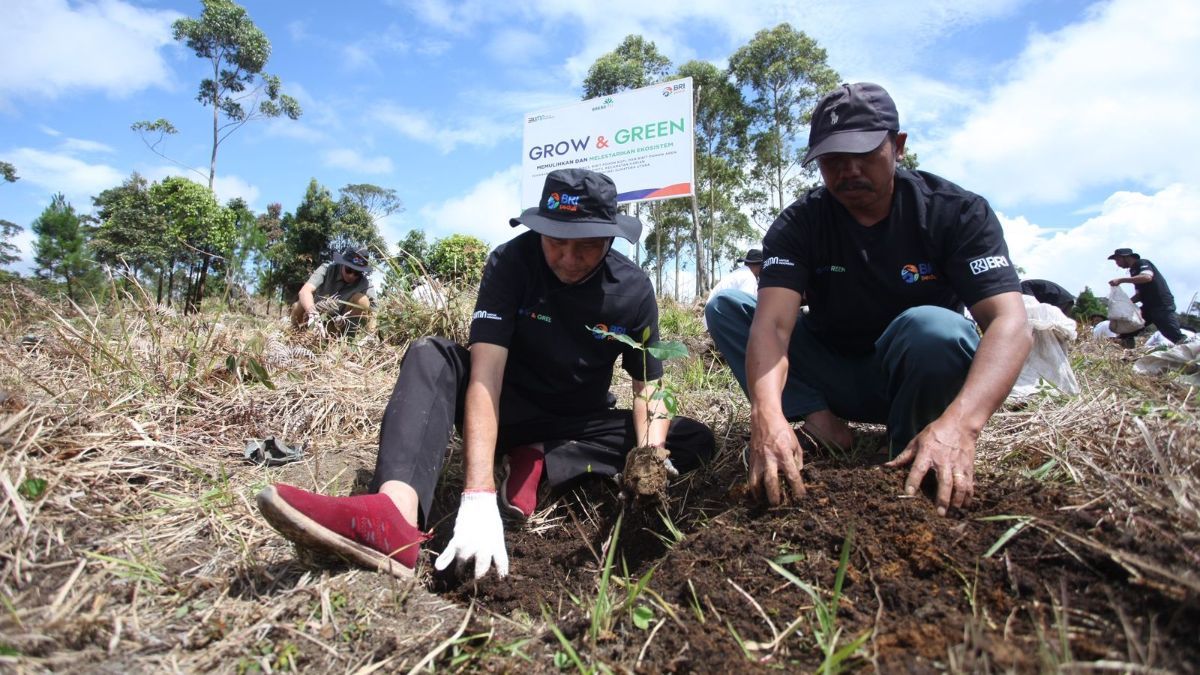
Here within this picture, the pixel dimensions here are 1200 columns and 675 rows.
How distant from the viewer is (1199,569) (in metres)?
0.96

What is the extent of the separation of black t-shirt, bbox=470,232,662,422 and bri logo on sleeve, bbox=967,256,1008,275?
98 centimetres

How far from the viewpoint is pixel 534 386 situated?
2141 millimetres

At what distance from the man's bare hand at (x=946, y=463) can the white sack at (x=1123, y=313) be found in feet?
25.2

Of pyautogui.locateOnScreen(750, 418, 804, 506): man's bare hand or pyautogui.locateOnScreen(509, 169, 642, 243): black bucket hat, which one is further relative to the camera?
pyautogui.locateOnScreen(509, 169, 642, 243): black bucket hat

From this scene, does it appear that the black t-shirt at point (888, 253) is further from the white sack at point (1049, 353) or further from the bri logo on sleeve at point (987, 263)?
the white sack at point (1049, 353)

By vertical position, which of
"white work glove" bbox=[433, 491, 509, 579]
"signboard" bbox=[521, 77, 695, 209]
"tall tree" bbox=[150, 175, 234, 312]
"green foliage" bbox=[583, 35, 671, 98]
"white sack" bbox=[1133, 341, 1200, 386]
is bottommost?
"white work glove" bbox=[433, 491, 509, 579]

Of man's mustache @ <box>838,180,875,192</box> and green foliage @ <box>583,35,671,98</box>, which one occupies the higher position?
green foliage @ <box>583,35,671,98</box>

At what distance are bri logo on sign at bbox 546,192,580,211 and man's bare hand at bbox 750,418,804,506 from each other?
92cm

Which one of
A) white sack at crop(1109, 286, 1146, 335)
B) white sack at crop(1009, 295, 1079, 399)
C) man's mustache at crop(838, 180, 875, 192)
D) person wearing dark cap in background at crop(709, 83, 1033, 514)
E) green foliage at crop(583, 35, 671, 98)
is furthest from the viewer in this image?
green foliage at crop(583, 35, 671, 98)

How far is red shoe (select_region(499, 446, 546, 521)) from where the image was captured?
1.91 metres

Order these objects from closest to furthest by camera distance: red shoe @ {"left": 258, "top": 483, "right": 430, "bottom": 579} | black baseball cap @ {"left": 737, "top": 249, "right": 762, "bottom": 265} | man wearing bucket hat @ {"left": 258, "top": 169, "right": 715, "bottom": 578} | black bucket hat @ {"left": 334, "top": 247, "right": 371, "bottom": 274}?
red shoe @ {"left": 258, "top": 483, "right": 430, "bottom": 579} < man wearing bucket hat @ {"left": 258, "top": 169, "right": 715, "bottom": 578} < black bucket hat @ {"left": 334, "top": 247, "right": 371, "bottom": 274} < black baseball cap @ {"left": 737, "top": 249, "right": 762, "bottom": 265}

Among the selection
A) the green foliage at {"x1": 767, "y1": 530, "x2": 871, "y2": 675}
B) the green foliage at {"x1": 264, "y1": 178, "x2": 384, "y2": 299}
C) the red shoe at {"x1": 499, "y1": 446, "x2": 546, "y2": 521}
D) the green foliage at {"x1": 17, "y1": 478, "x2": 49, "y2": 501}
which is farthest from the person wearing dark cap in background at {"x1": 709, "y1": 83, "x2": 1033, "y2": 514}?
the green foliage at {"x1": 264, "y1": 178, "x2": 384, "y2": 299}

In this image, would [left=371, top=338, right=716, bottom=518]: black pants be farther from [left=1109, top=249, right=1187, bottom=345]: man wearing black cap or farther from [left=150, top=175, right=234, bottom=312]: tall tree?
[left=150, top=175, right=234, bottom=312]: tall tree

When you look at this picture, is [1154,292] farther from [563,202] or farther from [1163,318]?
[563,202]
